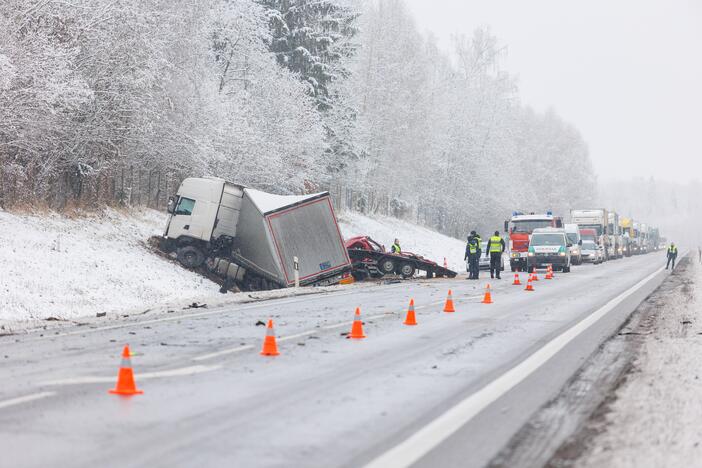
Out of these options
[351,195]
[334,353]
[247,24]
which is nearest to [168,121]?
[247,24]

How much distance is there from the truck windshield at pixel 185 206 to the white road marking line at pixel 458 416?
58.0 ft

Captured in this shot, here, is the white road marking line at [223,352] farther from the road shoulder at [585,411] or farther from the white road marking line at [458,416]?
the road shoulder at [585,411]

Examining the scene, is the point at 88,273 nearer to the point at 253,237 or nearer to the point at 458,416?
the point at 253,237

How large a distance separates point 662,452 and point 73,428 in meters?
4.29

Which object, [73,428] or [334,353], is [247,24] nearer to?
[334,353]

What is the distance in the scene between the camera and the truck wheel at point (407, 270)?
103 feet

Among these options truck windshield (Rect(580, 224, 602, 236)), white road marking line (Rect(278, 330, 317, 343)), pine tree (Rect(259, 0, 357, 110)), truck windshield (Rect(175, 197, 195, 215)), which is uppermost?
pine tree (Rect(259, 0, 357, 110))

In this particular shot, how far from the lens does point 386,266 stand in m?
31.2

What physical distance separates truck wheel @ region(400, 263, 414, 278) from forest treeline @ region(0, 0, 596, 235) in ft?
24.4

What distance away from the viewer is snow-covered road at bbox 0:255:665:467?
228 inches

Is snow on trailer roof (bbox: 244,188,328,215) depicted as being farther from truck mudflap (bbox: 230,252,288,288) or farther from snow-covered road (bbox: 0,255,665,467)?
snow-covered road (bbox: 0,255,665,467)

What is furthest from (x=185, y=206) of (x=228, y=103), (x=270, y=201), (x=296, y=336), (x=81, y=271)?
(x=296, y=336)

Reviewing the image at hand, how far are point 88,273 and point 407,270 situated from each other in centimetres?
1321

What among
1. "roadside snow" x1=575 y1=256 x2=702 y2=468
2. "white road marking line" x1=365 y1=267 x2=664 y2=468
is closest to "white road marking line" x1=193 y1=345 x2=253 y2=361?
"white road marking line" x1=365 y1=267 x2=664 y2=468
